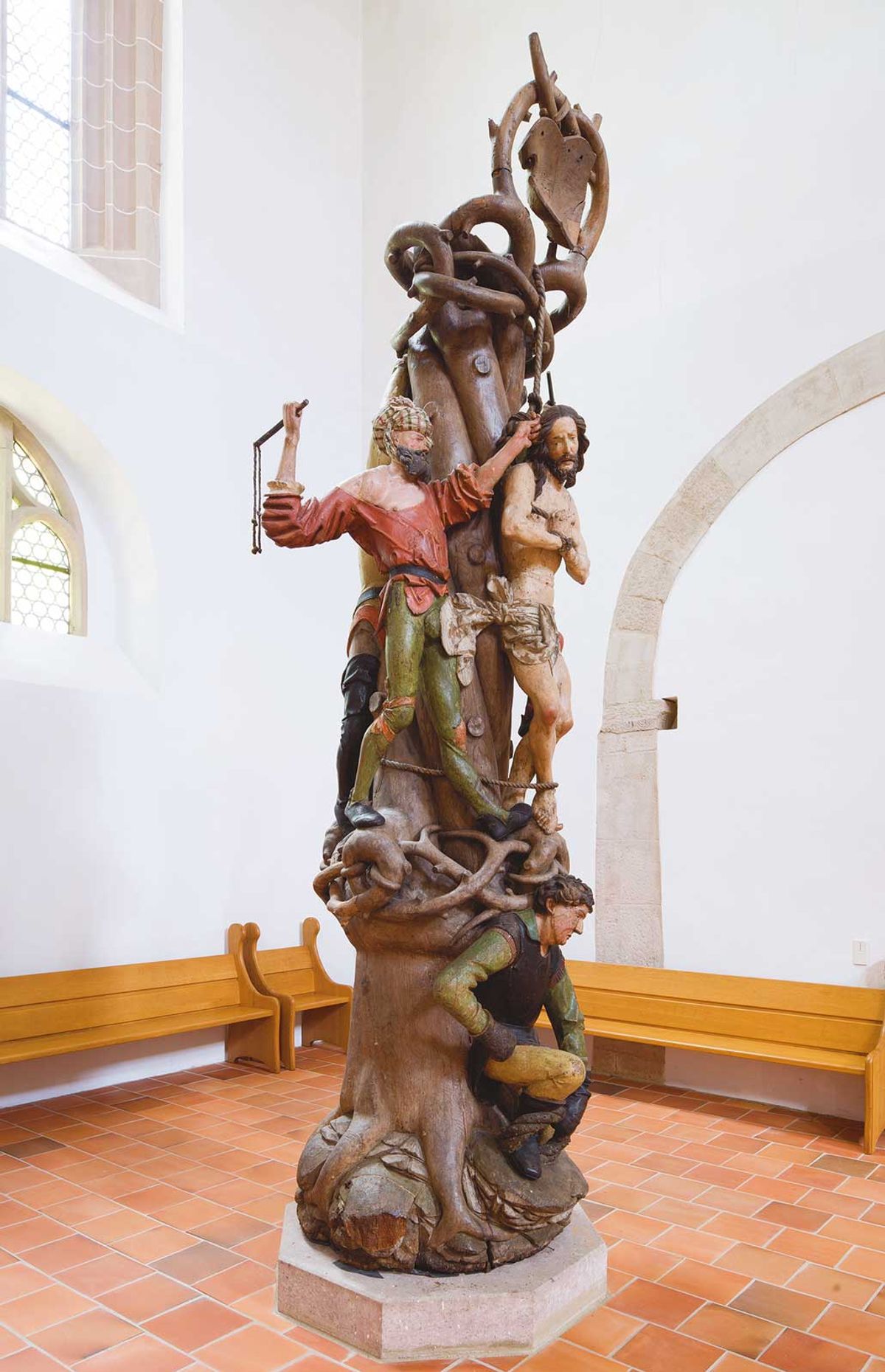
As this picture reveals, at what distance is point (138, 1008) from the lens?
5.22 meters

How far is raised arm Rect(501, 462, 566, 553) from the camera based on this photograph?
10.1ft

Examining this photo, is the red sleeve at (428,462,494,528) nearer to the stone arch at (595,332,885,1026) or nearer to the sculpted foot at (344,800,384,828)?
the sculpted foot at (344,800,384,828)

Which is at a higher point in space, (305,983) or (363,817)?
(363,817)

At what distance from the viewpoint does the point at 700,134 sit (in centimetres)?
584

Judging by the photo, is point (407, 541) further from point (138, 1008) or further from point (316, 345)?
point (316, 345)

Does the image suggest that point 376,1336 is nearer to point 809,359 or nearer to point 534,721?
point 534,721

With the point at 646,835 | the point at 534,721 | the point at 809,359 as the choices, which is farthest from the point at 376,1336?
the point at 809,359

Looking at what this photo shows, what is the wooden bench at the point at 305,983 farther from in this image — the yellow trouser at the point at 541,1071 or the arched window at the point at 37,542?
the yellow trouser at the point at 541,1071

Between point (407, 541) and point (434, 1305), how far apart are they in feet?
6.73

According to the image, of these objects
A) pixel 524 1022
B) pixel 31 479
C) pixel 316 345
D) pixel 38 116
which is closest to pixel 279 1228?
pixel 524 1022

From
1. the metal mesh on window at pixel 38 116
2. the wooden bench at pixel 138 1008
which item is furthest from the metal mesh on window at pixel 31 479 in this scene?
the wooden bench at pixel 138 1008

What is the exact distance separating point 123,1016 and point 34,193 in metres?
4.62

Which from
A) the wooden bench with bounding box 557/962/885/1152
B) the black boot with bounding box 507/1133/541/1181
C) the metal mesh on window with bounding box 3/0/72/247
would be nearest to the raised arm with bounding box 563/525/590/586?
the black boot with bounding box 507/1133/541/1181

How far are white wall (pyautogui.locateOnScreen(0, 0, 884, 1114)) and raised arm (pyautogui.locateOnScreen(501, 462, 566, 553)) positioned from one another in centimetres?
271
